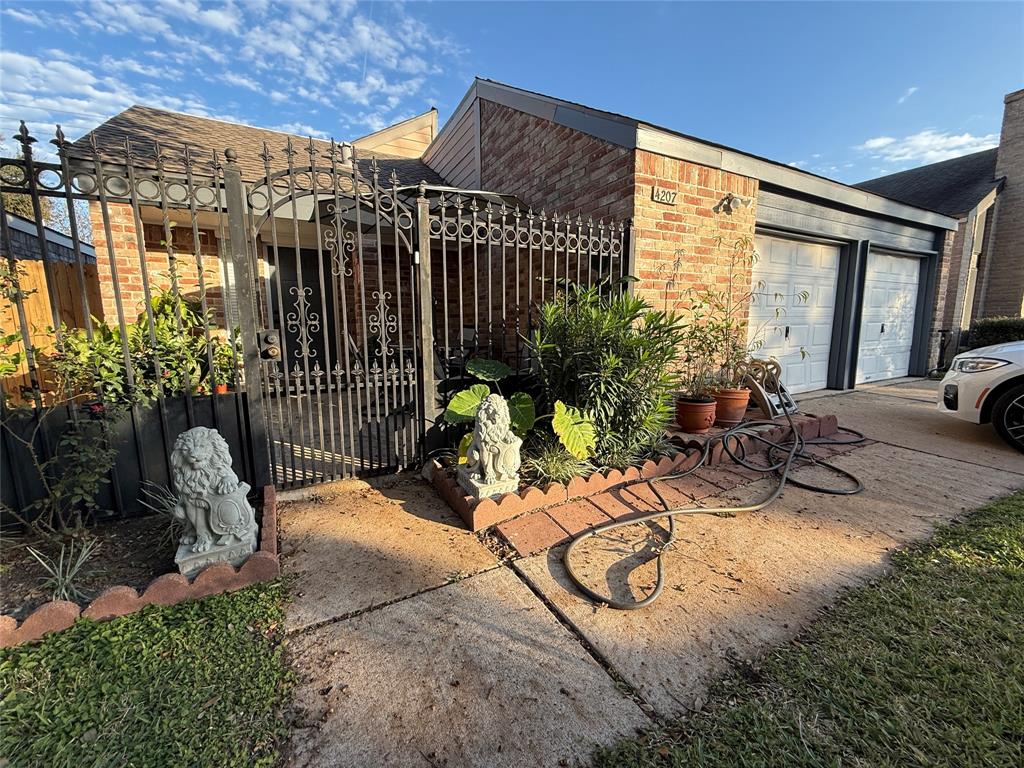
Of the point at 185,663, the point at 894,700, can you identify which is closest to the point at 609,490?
the point at 894,700

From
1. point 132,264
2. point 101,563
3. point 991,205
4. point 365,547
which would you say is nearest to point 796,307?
point 365,547

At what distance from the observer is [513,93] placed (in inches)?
232

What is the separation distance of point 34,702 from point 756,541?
3.17 m

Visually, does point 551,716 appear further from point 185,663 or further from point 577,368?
point 577,368

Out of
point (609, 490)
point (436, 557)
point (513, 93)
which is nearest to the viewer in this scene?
point (436, 557)

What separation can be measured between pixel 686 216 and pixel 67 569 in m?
5.17

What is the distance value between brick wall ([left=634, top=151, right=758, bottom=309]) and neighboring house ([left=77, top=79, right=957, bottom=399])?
0.02 metres

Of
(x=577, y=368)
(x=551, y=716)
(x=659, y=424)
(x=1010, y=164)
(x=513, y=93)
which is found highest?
(x=1010, y=164)

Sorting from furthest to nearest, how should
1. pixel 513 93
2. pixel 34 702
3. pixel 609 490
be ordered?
pixel 513 93, pixel 609 490, pixel 34 702

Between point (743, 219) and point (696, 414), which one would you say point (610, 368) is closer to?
point (696, 414)

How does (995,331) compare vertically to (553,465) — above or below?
above

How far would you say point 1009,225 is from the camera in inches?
432

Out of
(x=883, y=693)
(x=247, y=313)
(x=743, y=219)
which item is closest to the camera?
(x=883, y=693)

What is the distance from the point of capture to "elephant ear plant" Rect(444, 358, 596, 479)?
2.98 metres
